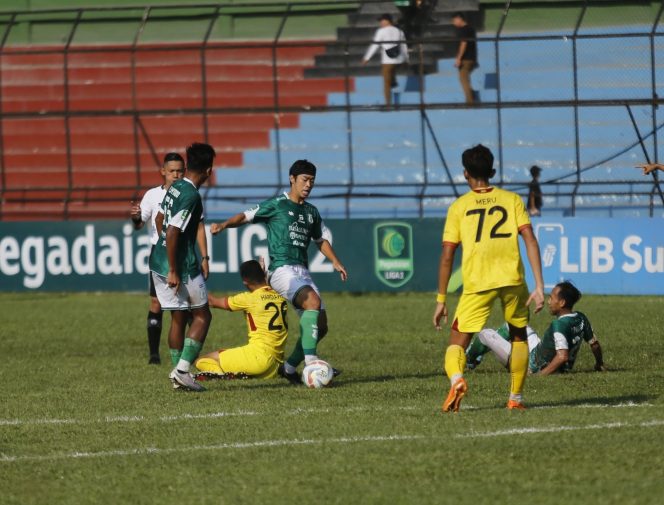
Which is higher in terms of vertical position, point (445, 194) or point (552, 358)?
point (445, 194)

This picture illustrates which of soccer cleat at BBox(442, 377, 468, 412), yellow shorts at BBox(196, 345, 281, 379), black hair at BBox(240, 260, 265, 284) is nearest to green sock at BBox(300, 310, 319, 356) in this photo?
yellow shorts at BBox(196, 345, 281, 379)

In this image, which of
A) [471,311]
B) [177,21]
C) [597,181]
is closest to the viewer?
[471,311]

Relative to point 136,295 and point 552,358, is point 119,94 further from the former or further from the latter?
point 552,358

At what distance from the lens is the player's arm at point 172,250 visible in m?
10.7

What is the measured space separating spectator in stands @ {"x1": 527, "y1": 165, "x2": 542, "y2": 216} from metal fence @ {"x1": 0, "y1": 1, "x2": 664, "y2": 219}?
23cm

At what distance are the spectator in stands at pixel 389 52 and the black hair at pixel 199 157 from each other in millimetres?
12976

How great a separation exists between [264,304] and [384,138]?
1359 cm

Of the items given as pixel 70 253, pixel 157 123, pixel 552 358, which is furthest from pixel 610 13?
pixel 552 358

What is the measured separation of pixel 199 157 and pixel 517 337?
313cm

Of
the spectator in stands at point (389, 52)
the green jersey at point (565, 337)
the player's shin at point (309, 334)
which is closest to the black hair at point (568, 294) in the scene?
the green jersey at point (565, 337)

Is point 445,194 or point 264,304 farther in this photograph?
point 445,194

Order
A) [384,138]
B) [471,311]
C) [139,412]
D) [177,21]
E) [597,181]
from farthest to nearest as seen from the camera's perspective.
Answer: [177,21] < [384,138] < [597,181] < [139,412] < [471,311]

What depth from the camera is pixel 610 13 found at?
2556cm

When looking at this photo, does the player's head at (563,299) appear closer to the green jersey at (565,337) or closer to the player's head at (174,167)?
the green jersey at (565,337)
